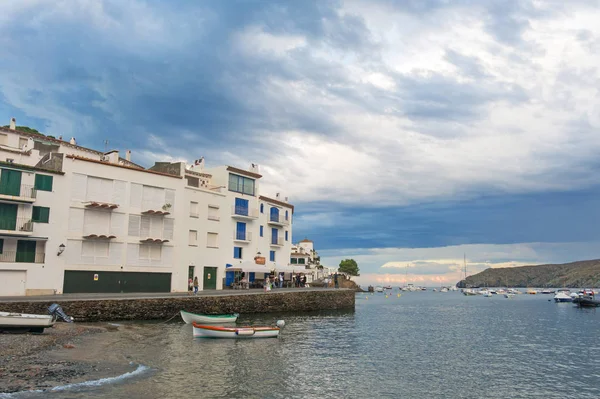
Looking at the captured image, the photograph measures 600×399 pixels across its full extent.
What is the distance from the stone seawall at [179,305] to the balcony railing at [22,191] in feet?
34.1

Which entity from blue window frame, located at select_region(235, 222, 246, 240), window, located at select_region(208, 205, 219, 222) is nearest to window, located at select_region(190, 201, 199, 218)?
window, located at select_region(208, 205, 219, 222)

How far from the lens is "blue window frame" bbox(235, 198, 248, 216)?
207 feet

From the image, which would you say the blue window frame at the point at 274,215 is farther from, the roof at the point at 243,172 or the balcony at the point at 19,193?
the balcony at the point at 19,193

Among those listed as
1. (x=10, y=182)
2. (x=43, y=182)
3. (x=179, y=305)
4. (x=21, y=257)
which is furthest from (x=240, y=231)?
(x=10, y=182)

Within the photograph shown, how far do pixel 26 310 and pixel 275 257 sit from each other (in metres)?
40.0

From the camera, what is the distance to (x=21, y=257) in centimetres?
4206

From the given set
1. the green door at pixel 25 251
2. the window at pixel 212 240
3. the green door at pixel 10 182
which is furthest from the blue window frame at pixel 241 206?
the green door at pixel 10 182

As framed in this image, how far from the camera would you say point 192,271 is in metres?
56.8

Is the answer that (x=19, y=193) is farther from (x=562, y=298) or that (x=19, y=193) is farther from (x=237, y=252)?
(x=562, y=298)

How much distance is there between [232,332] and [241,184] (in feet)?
106

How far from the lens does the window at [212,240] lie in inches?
2322

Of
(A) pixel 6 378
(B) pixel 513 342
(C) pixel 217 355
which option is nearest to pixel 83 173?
(C) pixel 217 355

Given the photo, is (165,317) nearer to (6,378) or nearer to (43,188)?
(43,188)

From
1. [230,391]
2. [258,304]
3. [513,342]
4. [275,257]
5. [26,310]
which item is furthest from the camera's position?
[275,257]
